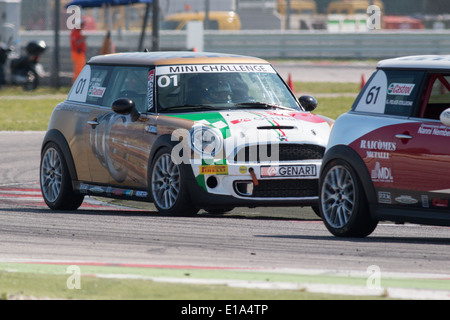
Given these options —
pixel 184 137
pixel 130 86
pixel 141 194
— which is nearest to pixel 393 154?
pixel 184 137

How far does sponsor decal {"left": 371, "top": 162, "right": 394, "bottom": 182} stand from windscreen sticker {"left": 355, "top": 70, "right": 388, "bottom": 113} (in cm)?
51

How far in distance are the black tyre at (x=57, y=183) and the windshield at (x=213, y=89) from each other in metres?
1.64

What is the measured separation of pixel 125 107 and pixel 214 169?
4.49 ft

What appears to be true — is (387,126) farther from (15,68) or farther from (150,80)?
(15,68)

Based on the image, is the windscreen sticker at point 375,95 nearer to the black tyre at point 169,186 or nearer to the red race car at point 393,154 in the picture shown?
the red race car at point 393,154

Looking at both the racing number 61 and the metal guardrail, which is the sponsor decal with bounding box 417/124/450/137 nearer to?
the racing number 61

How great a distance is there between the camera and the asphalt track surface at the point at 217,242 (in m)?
7.38

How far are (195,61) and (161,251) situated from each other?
12.7ft

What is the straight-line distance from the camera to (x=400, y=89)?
29.0 ft

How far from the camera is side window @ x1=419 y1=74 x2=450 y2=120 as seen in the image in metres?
8.65

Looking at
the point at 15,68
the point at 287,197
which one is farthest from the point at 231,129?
the point at 15,68

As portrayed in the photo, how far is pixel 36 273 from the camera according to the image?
6789 mm

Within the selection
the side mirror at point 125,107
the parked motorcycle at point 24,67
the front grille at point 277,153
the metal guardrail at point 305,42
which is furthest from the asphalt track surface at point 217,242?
the metal guardrail at point 305,42

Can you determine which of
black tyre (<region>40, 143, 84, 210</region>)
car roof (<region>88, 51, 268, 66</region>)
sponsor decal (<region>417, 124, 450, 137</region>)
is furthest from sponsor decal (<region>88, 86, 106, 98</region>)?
sponsor decal (<region>417, 124, 450, 137</region>)
